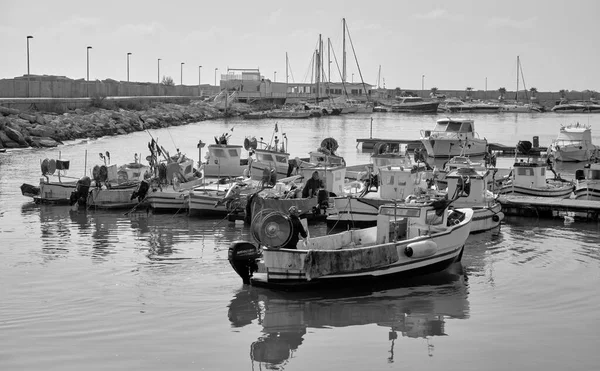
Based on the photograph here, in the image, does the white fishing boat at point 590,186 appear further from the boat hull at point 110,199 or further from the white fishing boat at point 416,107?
the white fishing boat at point 416,107

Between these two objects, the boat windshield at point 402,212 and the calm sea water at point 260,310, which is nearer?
the calm sea water at point 260,310

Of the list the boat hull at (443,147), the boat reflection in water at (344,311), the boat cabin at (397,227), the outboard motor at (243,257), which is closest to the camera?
the boat reflection in water at (344,311)

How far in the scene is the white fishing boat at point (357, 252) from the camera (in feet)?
62.7

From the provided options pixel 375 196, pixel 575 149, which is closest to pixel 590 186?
pixel 375 196

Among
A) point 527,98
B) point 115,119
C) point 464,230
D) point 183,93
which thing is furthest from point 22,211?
point 527,98

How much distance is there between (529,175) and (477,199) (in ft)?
17.7

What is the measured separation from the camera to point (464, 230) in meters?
21.9

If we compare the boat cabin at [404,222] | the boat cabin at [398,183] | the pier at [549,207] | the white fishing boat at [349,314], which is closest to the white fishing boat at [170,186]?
the boat cabin at [398,183]

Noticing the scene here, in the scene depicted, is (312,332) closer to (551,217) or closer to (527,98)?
(551,217)

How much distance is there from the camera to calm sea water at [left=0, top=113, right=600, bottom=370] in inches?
612

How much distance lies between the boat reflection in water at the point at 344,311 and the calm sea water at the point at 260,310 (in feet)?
0.14

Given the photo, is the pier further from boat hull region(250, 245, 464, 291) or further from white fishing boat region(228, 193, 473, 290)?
boat hull region(250, 245, 464, 291)

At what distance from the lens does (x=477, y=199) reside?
28.9 metres

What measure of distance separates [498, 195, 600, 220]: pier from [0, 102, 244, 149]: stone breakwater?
19.6 m
